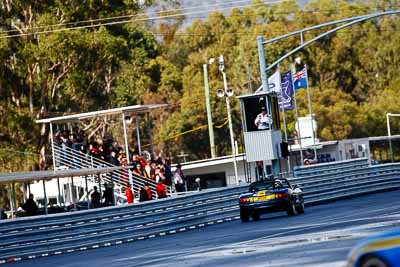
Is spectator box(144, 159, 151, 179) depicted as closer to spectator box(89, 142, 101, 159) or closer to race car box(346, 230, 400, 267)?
spectator box(89, 142, 101, 159)

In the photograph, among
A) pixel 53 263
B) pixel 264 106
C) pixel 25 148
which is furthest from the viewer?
pixel 25 148

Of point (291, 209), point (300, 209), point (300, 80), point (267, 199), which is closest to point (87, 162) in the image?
point (300, 80)

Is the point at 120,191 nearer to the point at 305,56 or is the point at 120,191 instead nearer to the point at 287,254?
the point at 287,254

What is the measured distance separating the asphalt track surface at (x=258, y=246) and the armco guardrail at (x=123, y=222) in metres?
0.73

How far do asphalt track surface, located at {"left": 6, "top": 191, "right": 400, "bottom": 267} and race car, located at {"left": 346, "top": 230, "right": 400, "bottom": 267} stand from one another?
381 centimetres

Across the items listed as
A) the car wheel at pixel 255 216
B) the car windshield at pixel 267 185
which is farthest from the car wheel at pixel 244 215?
the car windshield at pixel 267 185

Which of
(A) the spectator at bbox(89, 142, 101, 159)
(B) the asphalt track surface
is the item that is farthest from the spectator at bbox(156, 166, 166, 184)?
(B) the asphalt track surface

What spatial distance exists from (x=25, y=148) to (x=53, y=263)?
40646 millimetres

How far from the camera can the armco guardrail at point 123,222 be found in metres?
26.8

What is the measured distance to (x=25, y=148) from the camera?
63750mm

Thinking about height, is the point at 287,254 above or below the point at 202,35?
below

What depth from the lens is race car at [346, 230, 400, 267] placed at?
1048cm

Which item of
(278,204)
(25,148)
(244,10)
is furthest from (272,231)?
(244,10)

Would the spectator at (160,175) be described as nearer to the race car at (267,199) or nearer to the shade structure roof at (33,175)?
the shade structure roof at (33,175)
